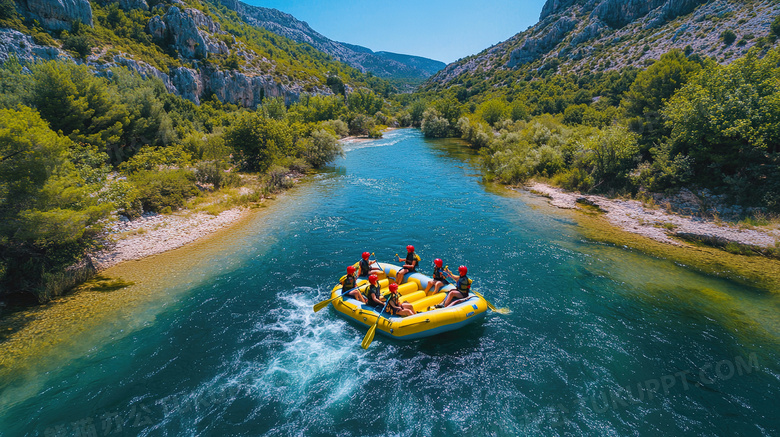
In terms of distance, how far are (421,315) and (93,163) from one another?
18.8m

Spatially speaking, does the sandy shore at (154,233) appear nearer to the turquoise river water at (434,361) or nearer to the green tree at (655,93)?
the turquoise river water at (434,361)

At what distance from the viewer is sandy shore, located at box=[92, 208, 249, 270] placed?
15.1 metres

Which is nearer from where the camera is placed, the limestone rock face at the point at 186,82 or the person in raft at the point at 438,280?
the person in raft at the point at 438,280

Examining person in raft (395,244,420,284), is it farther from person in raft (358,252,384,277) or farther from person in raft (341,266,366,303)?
person in raft (341,266,366,303)

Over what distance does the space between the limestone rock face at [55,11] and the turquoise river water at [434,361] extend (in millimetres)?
70518

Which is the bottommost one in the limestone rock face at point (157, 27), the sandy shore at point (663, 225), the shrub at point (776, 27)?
the sandy shore at point (663, 225)

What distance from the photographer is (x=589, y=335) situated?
33.7 feet

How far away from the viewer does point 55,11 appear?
53.4 meters

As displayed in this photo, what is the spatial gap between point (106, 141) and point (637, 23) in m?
120

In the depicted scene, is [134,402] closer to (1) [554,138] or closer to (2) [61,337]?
(2) [61,337]

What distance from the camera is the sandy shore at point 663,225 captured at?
15711 millimetres

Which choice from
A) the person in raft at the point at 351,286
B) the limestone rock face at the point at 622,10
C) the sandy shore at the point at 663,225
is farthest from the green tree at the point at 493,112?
the limestone rock face at the point at 622,10

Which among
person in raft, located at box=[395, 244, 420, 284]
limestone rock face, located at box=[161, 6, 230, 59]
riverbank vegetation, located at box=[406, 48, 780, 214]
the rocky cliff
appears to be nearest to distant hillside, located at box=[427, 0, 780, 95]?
riverbank vegetation, located at box=[406, 48, 780, 214]

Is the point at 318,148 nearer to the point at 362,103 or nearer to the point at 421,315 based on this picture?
the point at 421,315
